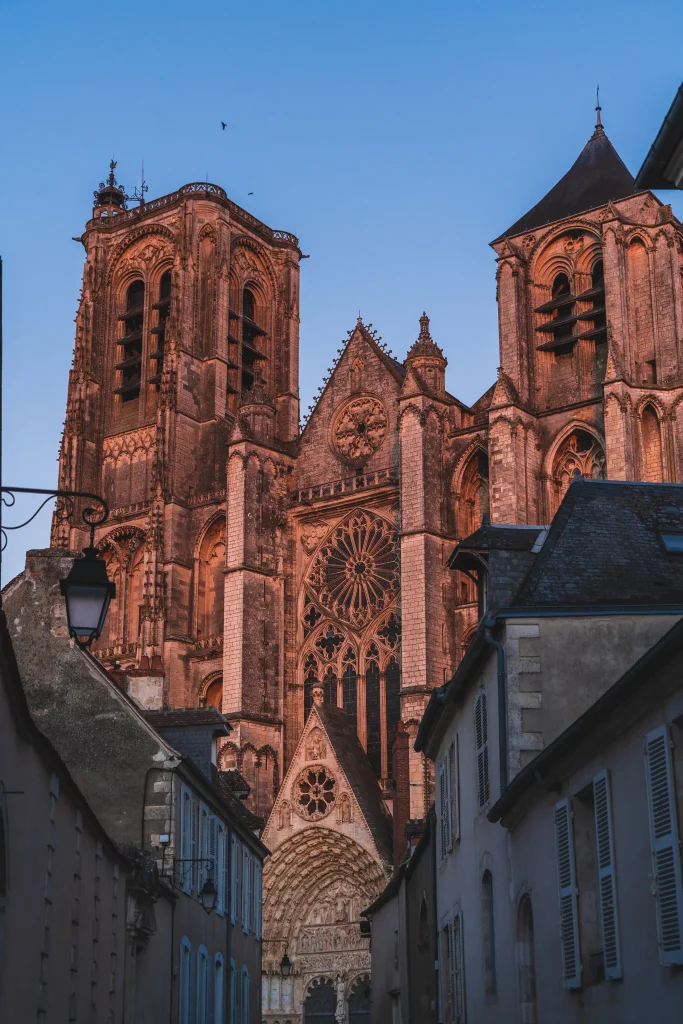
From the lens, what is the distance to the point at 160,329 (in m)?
45.1

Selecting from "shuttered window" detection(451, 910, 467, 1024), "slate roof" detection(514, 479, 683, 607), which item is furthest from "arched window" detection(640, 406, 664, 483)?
"shuttered window" detection(451, 910, 467, 1024)

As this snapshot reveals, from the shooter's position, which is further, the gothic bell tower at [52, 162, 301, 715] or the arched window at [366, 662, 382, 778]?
the gothic bell tower at [52, 162, 301, 715]

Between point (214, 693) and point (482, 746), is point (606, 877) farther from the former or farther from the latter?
point (214, 693)

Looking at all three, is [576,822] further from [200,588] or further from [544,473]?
[200,588]

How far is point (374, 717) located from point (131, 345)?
16155 mm

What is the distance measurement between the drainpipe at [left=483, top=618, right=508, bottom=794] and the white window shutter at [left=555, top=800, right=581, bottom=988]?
75.5 inches

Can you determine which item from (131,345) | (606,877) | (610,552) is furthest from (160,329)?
(606,877)

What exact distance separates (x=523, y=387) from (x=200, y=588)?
1031 centimetres

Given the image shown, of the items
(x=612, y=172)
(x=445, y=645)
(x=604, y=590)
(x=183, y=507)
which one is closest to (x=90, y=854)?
(x=604, y=590)

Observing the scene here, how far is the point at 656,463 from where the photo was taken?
33.6 meters

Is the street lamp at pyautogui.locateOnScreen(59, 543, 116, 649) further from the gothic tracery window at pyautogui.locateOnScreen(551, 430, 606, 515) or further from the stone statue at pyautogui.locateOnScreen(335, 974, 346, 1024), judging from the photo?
the stone statue at pyautogui.locateOnScreen(335, 974, 346, 1024)

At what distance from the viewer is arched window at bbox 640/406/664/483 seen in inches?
1320

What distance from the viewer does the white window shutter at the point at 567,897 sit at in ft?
34.0

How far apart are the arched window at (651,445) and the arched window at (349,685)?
876 centimetres
